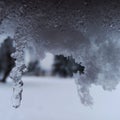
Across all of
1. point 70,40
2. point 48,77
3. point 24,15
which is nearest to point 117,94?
point 70,40

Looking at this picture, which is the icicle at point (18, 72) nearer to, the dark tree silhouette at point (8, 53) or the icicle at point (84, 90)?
the dark tree silhouette at point (8, 53)

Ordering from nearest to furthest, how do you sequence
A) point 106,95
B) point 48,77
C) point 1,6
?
1. point 1,6
2. point 106,95
3. point 48,77

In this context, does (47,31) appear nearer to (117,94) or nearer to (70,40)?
(70,40)

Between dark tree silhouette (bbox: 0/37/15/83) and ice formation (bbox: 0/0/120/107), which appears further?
dark tree silhouette (bbox: 0/37/15/83)

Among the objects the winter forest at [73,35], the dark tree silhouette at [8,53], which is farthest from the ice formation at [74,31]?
the dark tree silhouette at [8,53]

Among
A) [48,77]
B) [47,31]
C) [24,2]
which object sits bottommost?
[48,77]

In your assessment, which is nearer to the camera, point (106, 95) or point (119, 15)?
point (119, 15)

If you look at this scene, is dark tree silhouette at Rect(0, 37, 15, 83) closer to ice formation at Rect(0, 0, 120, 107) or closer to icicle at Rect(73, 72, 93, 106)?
ice formation at Rect(0, 0, 120, 107)

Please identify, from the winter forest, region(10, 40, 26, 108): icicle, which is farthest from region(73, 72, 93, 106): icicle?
region(10, 40, 26, 108): icicle
